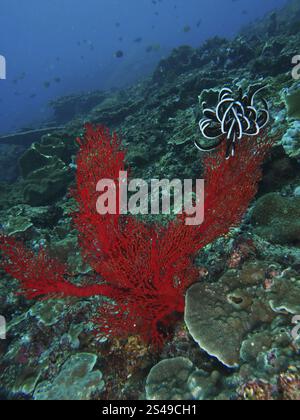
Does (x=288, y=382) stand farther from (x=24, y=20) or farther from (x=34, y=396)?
(x=24, y=20)

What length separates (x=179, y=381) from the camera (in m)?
3.15

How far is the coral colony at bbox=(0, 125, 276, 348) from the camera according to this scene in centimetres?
342

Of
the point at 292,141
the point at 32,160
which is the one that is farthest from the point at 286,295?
the point at 32,160

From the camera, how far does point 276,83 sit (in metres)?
7.03

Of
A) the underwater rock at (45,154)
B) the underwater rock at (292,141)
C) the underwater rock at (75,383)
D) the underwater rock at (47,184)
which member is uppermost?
the underwater rock at (45,154)

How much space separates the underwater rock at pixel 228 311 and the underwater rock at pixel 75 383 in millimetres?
1258

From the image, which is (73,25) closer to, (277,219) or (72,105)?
(72,105)

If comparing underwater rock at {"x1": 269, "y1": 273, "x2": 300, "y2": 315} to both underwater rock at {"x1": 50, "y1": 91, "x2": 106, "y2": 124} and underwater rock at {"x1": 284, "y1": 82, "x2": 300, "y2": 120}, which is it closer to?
underwater rock at {"x1": 284, "y1": 82, "x2": 300, "y2": 120}

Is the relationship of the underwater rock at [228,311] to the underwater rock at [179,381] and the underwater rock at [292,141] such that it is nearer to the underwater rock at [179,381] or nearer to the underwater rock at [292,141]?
the underwater rock at [179,381]

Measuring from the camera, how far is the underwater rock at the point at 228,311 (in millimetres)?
3148

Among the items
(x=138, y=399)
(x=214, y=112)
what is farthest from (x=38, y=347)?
(x=214, y=112)

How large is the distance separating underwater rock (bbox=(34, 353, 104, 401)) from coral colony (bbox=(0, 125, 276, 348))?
18.1 inches

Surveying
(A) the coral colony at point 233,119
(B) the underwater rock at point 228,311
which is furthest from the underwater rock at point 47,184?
(B) the underwater rock at point 228,311

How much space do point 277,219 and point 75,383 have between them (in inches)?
131
